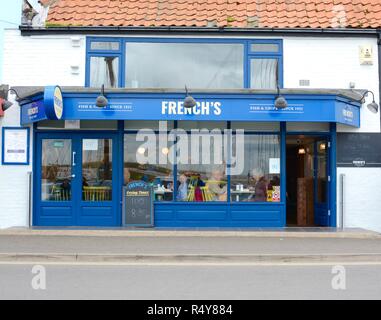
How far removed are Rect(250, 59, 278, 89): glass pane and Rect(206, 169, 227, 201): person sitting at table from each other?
8.29 ft

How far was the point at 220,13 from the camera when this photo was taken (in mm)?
15469

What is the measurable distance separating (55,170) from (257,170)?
17.8ft

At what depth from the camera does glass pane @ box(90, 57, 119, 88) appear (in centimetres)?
1483

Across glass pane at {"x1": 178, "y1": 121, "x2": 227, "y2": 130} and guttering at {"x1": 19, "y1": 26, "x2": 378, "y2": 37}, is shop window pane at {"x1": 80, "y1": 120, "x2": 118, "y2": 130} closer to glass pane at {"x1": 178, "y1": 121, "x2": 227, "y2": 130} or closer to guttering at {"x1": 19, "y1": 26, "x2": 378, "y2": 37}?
glass pane at {"x1": 178, "y1": 121, "x2": 227, "y2": 130}

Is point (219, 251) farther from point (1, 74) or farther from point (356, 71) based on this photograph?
point (1, 74)

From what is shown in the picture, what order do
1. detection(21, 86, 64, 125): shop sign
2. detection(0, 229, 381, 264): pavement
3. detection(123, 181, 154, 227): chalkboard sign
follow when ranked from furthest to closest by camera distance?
detection(123, 181, 154, 227): chalkboard sign < detection(21, 86, 64, 125): shop sign < detection(0, 229, 381, 264): pavement

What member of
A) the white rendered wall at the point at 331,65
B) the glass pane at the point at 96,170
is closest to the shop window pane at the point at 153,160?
the glass pane at the point at 96,170

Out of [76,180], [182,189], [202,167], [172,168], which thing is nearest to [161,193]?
[182,189]

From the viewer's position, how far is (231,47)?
49.2 feet

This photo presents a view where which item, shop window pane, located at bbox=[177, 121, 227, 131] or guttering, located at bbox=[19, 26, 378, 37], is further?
shop window pane, located at bbox=[177, 121, 227, 131]

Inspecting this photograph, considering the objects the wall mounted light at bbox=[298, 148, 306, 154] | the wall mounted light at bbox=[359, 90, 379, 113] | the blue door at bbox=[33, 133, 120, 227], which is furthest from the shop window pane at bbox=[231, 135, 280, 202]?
the blue door at bbox=[33, 133, 120, 227]

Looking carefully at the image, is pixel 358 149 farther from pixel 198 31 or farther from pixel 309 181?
pixel 198 31

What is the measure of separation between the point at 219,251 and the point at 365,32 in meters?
7.57

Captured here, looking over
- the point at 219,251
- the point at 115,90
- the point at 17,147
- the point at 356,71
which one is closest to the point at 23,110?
the point at 17,147
